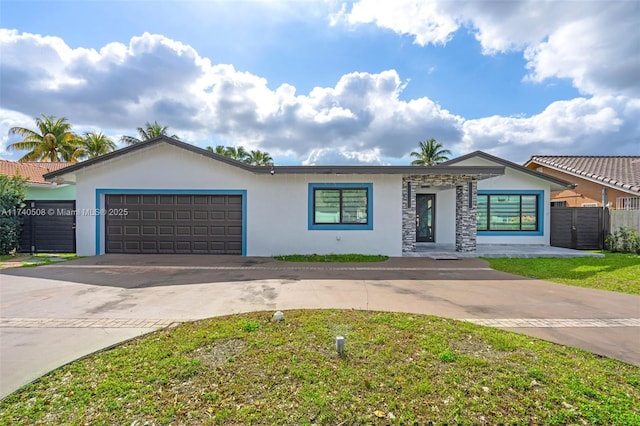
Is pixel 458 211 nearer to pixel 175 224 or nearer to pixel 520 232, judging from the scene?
pixel 520 232

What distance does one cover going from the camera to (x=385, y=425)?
2391 mm

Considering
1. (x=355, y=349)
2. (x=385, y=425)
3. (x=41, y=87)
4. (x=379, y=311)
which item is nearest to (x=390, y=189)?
(x=379, y=311)

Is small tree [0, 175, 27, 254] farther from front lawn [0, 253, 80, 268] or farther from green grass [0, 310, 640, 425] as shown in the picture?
green grass [0, 310, 640, 425]

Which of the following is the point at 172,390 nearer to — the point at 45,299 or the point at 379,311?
the point at 379,311

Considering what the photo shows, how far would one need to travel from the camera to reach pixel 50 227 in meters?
12.0

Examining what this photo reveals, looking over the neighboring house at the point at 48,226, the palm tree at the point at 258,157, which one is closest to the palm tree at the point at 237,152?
the palm tree at the point at 258,157

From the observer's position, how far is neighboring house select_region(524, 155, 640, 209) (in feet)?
48.1

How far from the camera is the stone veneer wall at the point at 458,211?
11.4 metres

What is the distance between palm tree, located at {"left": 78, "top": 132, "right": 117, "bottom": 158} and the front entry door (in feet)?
95.4

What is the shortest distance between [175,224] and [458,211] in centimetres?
1088

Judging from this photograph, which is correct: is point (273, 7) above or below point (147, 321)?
above

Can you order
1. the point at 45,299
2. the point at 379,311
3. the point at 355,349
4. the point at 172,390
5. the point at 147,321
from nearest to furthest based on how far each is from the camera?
the point at 172,390 < the point at 355,349 < the point at 147,321 < the point at 379,311 < the point at 45,299

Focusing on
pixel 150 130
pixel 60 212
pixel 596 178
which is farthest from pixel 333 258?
pixel 150 130

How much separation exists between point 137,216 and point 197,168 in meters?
2.97
